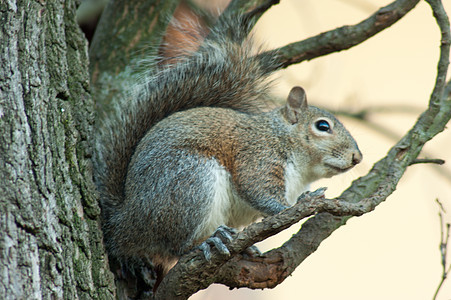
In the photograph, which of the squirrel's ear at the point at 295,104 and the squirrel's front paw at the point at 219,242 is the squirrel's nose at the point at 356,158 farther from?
the squirrel's front paw at the point at 219,242

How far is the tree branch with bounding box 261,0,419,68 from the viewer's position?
2.17 meters

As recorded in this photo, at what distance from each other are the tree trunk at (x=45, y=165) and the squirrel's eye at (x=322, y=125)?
1.04 metres

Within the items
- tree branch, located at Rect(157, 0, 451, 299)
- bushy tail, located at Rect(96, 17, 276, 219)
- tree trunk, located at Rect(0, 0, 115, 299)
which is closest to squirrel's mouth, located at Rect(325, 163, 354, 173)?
tree branch, located at Rect(157, 0, 451, 299)

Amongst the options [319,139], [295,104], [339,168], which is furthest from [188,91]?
[339,168]

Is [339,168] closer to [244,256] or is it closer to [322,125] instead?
[322,125]

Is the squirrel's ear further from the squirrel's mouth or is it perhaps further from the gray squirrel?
the squirrel's mouth

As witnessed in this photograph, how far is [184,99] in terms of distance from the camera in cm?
229

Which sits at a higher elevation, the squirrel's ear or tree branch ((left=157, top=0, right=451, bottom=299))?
the squirrel's ear

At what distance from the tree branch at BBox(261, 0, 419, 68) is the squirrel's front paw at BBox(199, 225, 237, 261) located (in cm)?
87

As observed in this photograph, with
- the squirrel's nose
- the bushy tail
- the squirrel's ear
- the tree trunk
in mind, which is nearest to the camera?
the tree trunk

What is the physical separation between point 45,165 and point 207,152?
2.36ft

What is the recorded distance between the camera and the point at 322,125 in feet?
7.79

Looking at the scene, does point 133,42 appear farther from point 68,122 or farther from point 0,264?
point 0,264

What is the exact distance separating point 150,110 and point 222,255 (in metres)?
0.82
